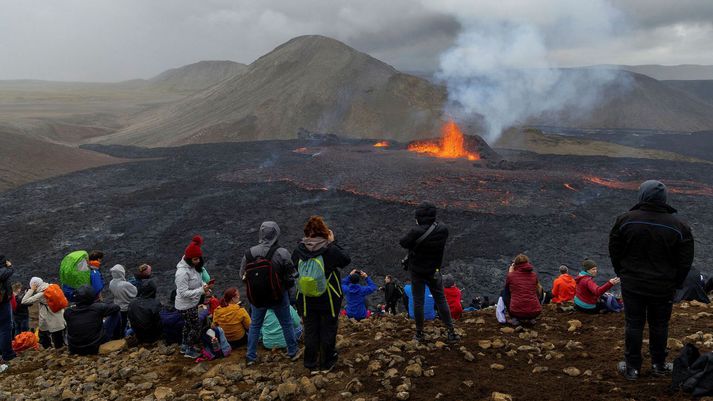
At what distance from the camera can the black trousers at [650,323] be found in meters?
4.33

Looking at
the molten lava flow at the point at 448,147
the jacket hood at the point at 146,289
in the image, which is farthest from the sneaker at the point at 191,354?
the molten lava flow at the point at 448,147

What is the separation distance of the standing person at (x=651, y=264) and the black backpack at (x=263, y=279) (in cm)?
378

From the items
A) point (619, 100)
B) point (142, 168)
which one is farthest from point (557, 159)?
point (619, 100)

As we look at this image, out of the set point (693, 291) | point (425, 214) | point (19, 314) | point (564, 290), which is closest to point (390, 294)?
point (564, 290)

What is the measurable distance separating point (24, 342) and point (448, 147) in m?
40.2

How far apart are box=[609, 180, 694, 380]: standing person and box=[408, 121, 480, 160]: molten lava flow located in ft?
118

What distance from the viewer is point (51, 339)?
795 centimetres

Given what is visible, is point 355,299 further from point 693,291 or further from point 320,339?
point 693,291

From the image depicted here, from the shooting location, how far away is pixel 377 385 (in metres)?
4.71

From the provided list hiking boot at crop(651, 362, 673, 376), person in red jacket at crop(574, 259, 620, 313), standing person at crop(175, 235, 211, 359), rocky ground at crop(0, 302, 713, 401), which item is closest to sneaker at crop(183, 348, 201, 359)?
standing person at crop(175, 235, 211, 359)

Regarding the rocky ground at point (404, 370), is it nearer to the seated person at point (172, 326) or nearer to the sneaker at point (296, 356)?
the sneaker at point (296, 356)

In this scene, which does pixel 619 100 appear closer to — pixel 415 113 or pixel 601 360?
pixel 415 113

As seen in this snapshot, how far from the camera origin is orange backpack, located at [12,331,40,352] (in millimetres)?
7617

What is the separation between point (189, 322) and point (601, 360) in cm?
530
